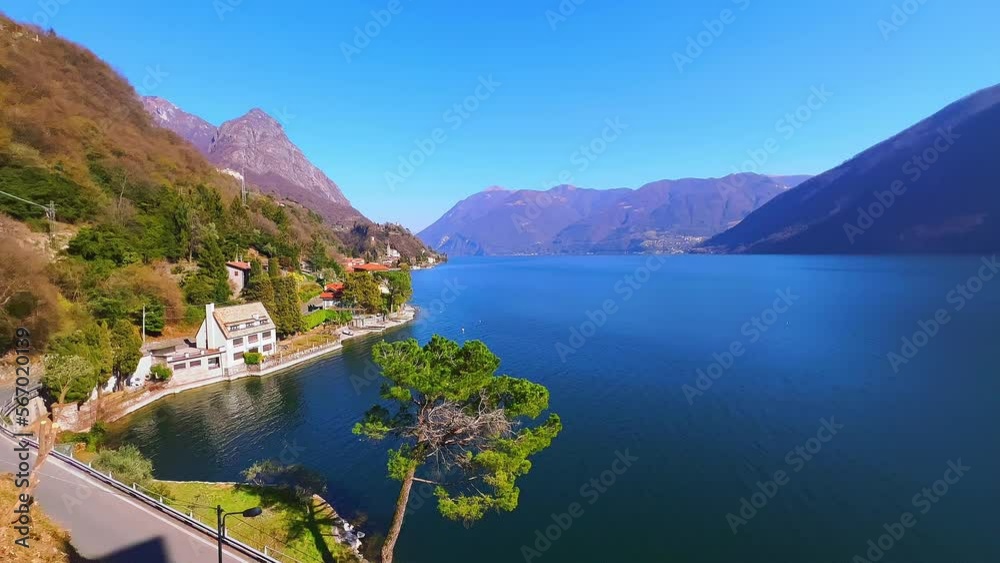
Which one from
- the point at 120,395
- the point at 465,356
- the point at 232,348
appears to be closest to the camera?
the point at 465,356

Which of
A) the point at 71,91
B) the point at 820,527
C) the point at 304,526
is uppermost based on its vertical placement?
the point at 71,91

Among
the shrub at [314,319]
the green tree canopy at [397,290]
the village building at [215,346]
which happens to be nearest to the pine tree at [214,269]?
the village building at [215,346]

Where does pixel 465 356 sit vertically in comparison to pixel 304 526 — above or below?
above

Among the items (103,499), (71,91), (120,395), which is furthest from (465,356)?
(71,91)

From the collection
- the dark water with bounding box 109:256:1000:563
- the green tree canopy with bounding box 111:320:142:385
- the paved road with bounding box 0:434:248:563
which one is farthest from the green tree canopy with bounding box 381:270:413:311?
the paved road with bounding box 0:434:248:563

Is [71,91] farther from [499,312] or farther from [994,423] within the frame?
[994,423]

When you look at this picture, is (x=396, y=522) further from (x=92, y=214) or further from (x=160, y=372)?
(x=92, y=214)

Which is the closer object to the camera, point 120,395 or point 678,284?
point 120,395

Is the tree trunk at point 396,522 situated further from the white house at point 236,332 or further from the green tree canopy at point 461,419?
the white house at point 236,332
